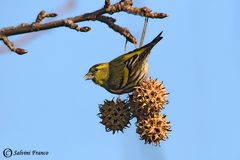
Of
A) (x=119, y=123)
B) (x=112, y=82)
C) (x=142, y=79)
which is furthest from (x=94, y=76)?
(x=119, y=123)

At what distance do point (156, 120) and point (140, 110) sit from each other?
16 cm

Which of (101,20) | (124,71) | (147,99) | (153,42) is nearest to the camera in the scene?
(101,20)

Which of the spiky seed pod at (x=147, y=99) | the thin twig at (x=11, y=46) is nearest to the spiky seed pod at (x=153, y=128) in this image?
the spiky seed pod at (x=147, y=99)

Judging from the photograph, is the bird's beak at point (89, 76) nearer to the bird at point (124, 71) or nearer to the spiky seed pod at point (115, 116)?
the bird at point (124, 71)

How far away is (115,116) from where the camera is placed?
4156mm

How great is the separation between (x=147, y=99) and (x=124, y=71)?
0.89 m

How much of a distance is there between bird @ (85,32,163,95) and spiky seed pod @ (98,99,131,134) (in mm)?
349

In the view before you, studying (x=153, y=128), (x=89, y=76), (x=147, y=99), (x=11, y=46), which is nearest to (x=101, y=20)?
(x=11, y=46)

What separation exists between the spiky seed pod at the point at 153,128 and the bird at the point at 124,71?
1.47 feet

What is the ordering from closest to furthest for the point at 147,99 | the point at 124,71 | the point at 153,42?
the point at 147,99, the point at 153,42, the point at 124,71

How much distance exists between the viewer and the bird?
4598mm

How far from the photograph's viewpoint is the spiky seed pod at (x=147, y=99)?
162 inches

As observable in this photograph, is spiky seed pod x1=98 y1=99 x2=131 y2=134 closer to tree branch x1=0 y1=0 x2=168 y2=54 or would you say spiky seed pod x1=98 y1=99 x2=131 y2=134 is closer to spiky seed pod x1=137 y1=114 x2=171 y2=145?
spiky seed pod x1=137 y1=114 x2=171 y2=145

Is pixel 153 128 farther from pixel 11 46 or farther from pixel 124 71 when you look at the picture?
pixel 11 46
